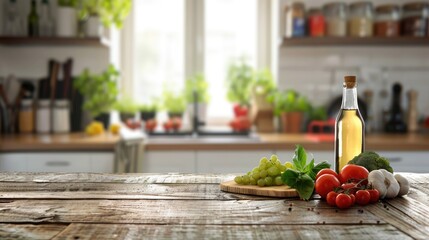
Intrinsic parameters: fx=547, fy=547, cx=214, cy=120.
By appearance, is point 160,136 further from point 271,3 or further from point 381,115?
point 381,115

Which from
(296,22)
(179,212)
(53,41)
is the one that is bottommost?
(179,212)

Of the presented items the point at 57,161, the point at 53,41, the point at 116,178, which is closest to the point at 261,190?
the point at 116,178

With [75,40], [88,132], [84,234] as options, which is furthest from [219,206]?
[75,40]

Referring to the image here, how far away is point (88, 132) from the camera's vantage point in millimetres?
3445

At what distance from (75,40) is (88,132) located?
2.01 ft

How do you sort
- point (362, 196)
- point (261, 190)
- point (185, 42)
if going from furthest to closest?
point (185, 42) < point (261, 190) < point (362, 196)

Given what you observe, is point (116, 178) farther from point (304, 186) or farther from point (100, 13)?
point (100, 13)

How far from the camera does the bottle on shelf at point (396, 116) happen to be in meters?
3.71

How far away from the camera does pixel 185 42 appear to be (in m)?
4.09

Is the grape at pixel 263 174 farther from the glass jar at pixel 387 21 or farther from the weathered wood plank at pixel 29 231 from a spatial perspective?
the glass jar at pixel 387 21

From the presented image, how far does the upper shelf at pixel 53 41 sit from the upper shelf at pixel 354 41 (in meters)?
1.23

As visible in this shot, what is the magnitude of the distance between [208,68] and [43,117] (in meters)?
1.25

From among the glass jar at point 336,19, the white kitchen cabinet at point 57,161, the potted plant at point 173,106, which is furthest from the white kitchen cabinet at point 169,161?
the glass jar at point 336,19

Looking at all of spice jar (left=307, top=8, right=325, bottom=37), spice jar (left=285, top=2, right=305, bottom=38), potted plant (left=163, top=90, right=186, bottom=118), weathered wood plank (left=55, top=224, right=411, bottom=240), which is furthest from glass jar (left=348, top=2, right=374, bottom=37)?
weathered wood plank (left=55, top=224, right=411, bottom=240)
